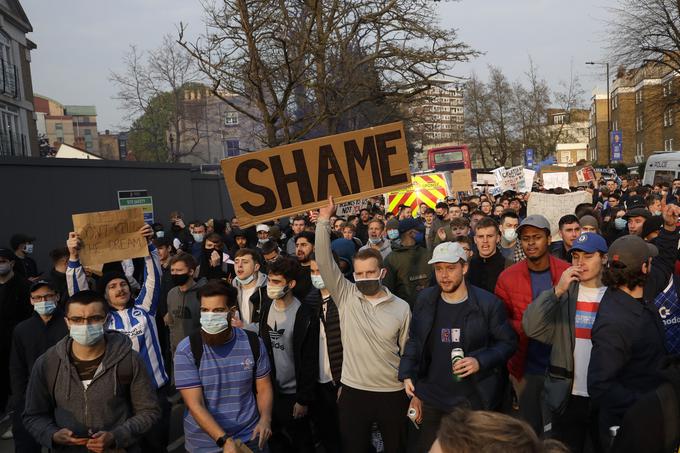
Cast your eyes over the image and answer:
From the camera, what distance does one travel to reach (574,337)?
4.12m

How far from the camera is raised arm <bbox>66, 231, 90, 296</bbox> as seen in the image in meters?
5.62

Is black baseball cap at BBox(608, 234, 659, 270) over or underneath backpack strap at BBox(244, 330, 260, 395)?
over

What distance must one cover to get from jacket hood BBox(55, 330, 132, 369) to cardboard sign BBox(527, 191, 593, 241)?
24.1 feet

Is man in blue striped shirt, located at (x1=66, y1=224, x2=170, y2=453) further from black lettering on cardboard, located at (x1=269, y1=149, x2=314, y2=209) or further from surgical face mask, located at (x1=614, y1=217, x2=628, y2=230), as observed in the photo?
surgical face mask, located at (x1=614, y1=217, x2=628, y2=230)

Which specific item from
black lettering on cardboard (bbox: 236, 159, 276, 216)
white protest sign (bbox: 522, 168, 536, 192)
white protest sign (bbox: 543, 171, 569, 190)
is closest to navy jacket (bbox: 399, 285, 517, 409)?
black lettering on cardboard (bbox: 236, 159, 276, 216)

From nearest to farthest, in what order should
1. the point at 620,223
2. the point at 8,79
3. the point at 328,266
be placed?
the point at 328,266 < the point at 620,223 < the point at 8,79

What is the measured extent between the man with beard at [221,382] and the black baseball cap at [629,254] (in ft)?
6.98

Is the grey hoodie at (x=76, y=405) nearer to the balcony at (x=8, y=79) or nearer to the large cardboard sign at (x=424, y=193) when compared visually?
the large cardboard sign at (x=424, y=193)

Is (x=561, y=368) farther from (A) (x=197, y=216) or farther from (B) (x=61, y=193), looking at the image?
(A) (x=197, y=216)

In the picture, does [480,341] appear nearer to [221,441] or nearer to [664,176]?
[221,441]

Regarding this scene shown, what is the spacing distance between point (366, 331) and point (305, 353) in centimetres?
66

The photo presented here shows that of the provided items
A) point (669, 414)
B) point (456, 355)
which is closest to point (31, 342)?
point (456, 355)

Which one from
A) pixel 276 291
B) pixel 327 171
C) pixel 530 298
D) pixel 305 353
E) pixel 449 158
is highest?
pixel 449 158

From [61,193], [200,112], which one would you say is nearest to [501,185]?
[61,193]
